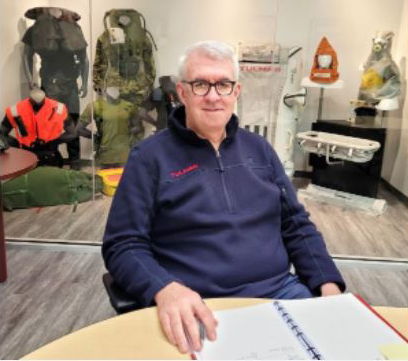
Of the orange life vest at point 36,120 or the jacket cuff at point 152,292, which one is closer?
the jacket cuff at point 152,292

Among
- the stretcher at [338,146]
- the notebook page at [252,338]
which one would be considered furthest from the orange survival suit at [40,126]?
the notebook page at [252,338]

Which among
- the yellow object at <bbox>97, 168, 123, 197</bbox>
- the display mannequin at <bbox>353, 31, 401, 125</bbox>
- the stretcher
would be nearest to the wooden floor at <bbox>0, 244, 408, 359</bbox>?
the yellow object at <bbox>97, 168, 123, 197</bbox>

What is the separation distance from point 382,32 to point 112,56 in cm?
195

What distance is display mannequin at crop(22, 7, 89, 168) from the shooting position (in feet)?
10.3

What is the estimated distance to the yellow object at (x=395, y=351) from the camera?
0.74 m

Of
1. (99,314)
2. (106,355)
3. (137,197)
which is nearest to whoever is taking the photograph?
(106,355)

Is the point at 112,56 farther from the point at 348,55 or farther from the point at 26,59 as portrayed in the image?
the point at 348,55

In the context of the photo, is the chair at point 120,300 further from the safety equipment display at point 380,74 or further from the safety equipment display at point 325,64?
the safety equipment display at point 380,74

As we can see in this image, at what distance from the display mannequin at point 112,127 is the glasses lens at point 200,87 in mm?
2135

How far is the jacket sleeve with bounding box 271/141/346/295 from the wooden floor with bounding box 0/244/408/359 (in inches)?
51.0

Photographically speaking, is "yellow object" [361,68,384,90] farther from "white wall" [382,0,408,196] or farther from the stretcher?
the stretcher

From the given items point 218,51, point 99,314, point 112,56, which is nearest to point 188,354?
point 218,51

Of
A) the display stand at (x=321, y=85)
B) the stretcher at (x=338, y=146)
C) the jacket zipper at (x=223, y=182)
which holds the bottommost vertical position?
the stretcher at (x=338, y=146)

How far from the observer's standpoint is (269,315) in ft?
2.83
